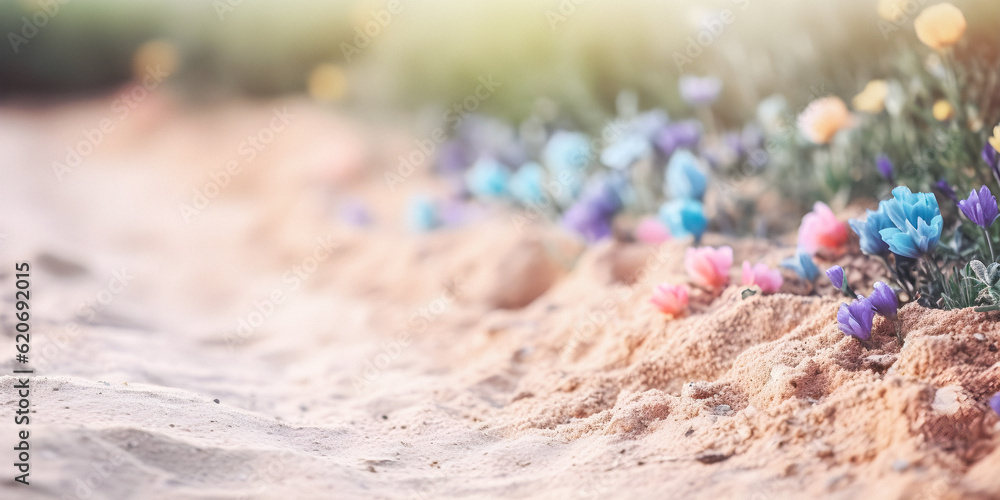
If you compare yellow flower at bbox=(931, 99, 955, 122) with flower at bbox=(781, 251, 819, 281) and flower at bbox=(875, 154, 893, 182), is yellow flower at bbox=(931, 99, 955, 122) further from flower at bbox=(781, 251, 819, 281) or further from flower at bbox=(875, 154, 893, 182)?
flower at bbox=(781, 251, 819, 281)

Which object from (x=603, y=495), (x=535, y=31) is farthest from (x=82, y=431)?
(x=535, y=31)

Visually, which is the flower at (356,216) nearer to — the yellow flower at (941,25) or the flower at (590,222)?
the flower at (590,222)

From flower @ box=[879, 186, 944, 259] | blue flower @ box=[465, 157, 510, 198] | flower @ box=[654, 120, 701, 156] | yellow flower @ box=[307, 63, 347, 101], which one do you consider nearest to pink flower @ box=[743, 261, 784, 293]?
flower @ box=[879, 186, 944, 259]

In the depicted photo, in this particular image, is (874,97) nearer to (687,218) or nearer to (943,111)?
(943,111)

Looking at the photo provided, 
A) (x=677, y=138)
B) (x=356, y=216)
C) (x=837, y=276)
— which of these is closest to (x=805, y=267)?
(x=837, y=276)

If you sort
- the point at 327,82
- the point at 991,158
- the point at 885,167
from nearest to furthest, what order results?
the point at 991,158 < the point at 885,167 < the point at 327,82

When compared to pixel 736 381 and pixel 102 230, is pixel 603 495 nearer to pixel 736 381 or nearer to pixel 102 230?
pixel 736 381
